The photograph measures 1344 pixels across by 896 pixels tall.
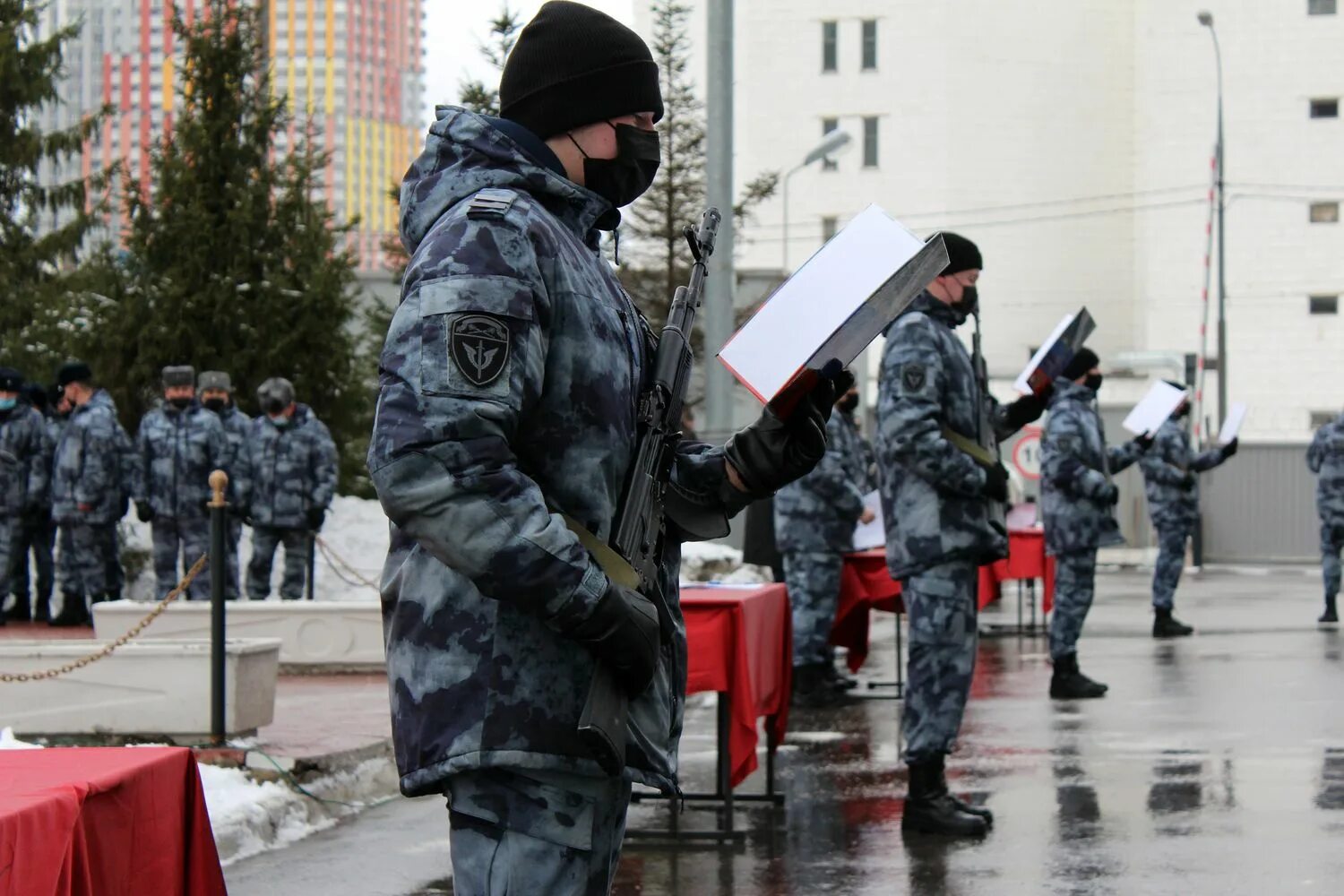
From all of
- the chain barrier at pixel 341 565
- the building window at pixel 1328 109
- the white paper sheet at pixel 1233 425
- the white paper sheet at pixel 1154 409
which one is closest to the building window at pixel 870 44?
the building window at pixel 1328 109

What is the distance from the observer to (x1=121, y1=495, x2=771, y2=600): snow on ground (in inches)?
706

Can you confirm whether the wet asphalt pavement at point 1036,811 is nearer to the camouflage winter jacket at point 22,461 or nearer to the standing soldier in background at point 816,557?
the standing soldier in background at point 816,557

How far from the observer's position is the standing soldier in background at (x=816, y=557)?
11898 mm

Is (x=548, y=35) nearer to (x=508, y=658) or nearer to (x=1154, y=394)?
(x=508, y=658)

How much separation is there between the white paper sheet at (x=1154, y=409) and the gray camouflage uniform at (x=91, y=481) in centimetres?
778

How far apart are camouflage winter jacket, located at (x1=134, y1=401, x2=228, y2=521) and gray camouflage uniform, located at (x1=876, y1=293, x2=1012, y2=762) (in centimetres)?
914

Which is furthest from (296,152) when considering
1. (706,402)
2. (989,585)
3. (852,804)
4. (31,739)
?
(852,804)

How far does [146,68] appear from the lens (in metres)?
Answer: 171

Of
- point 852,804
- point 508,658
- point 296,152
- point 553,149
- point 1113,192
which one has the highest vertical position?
point 1113,192

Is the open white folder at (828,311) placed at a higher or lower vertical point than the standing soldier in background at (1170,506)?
higher

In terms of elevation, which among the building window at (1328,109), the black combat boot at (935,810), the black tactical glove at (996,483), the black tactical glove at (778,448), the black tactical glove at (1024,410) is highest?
the building window at (1328,109)

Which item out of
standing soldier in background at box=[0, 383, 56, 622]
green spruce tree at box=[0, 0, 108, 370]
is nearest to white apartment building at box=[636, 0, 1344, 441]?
green spruce tree at box=[0, 0, 108, 370]

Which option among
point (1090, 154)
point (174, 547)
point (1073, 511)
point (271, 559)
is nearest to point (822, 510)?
point (1073, 511)

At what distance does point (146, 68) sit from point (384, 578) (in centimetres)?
17638
